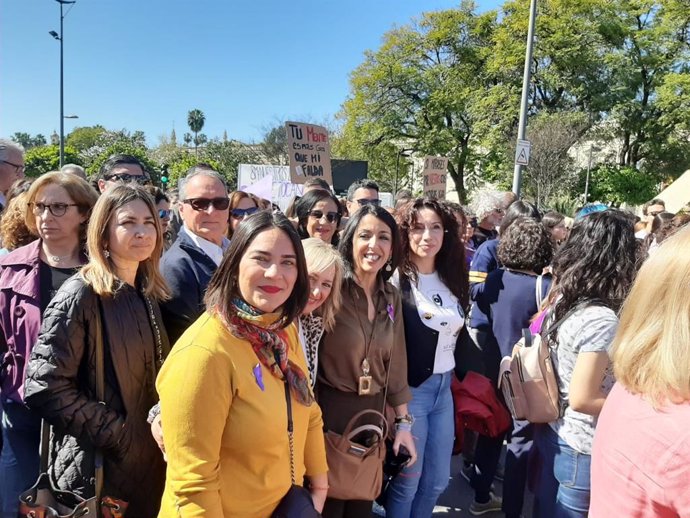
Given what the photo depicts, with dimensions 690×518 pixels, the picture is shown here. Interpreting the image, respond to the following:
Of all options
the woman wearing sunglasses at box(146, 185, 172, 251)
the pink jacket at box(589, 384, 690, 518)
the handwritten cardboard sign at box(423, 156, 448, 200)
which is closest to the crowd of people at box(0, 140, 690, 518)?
the pink jacket at box(589, 384, 690, 518)

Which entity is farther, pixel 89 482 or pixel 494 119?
pixel 494 119

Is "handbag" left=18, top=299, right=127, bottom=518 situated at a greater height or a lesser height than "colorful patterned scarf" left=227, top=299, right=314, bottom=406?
lesser

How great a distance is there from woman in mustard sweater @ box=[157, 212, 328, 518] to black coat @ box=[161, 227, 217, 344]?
2.37 feet

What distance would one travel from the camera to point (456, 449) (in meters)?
3.48

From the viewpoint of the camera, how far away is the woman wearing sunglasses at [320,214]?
3668mm

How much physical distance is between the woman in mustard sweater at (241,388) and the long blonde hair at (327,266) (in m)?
0.43

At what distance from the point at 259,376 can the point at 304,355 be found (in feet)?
1.82

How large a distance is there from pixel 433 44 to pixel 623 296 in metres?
29.1

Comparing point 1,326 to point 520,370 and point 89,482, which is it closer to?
point 89,482

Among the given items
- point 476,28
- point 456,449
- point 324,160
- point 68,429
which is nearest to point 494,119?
point 476,28

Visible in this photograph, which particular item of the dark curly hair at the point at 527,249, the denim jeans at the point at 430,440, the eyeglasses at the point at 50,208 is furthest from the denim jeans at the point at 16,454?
the dark curly hair at the point at 527,249

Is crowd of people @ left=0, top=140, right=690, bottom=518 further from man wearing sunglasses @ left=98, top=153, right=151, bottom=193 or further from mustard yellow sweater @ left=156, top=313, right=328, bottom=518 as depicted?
man wearing sunglasses @ left=98, top=153, right=151, bottom=193

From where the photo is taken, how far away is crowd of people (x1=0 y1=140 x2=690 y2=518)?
1.27 metres

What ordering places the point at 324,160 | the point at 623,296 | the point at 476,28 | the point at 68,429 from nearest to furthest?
the point at 68,429
the point at 623,296
the point at 324,160
the point at 476,28
